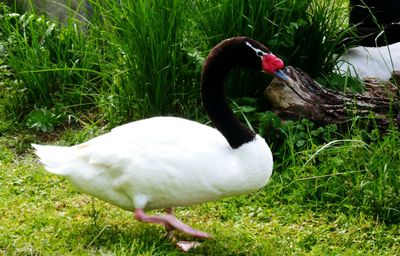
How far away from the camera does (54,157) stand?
478 cm

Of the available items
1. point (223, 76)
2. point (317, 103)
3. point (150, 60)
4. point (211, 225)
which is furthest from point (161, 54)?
point (211, 225)

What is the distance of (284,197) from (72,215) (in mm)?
1369

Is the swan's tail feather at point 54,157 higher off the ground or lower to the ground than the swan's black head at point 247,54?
lower

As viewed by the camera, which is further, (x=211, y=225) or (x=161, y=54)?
(x=161, y=54)

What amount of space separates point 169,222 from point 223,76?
2.87ft

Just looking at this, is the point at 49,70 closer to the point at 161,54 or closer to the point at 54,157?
the point at 161,54

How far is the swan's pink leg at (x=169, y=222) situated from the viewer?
175 inches

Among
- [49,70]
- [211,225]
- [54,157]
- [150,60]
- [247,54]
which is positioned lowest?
[211,225]

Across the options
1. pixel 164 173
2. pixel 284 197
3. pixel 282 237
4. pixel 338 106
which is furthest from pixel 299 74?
pixel 164 173

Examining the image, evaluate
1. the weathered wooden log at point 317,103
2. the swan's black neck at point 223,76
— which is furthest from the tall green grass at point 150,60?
the swan's black neck at point 223,76

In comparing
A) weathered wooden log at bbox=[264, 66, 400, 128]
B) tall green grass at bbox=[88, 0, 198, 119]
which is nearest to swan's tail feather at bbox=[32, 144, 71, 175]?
tall green grass at bbox=[88, 0, 198, 119]

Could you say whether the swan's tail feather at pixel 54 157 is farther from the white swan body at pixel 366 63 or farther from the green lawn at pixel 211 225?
the white swan body at pixel 366 63

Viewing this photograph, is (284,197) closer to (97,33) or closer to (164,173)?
(164,173)

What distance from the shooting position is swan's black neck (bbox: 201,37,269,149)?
4.50 metres
